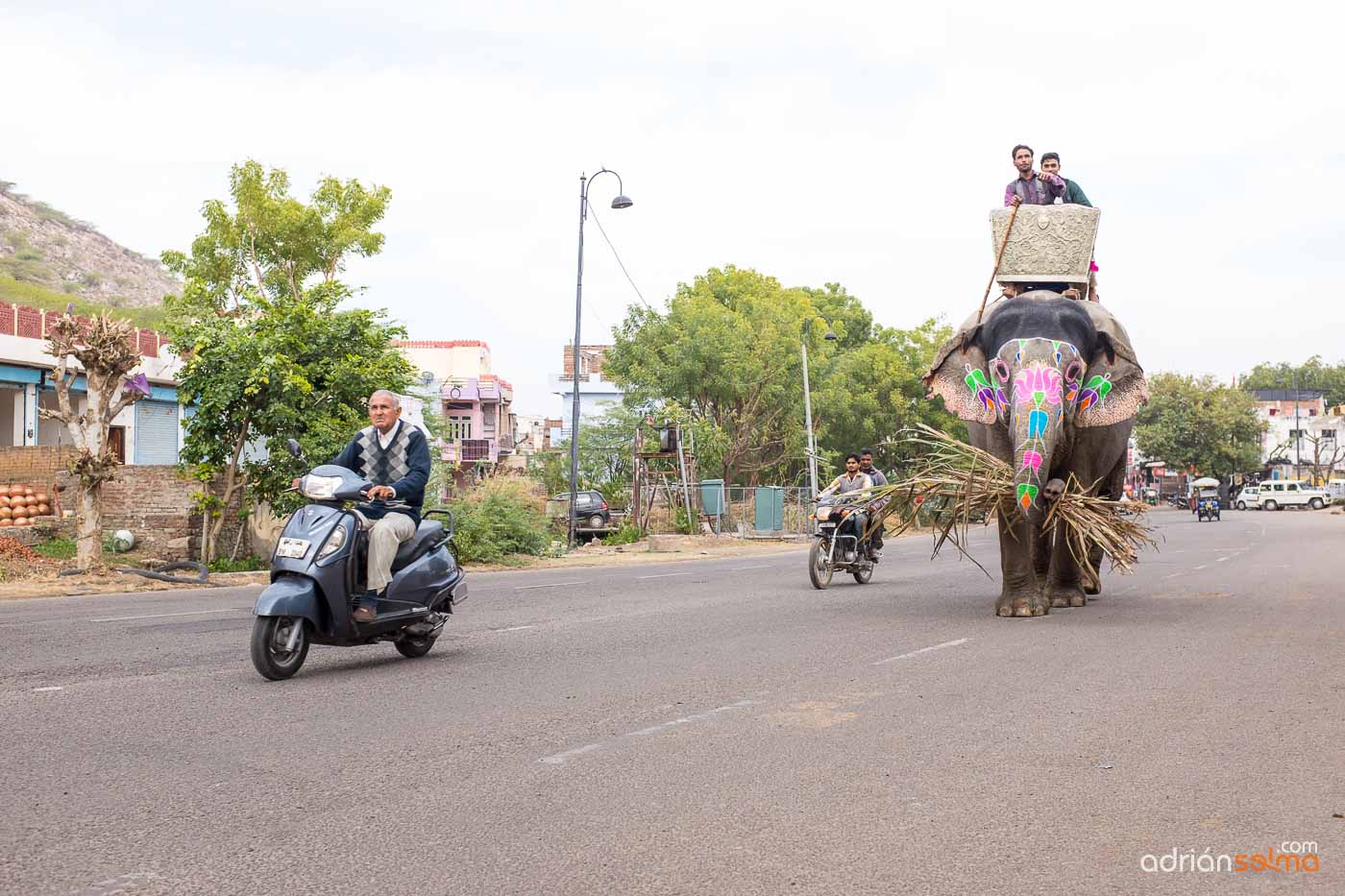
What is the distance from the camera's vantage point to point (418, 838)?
4.66 m

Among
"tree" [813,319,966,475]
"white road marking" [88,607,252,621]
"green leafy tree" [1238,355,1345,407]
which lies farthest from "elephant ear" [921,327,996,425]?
"green leafy tree" [1238,355,1345,407]

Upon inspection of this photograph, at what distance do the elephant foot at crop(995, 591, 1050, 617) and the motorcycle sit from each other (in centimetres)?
392

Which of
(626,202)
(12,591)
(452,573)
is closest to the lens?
(452,573)

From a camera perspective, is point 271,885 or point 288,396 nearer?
point 271,885

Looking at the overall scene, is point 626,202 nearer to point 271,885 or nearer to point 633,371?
point 633,371

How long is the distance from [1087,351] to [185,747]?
32.6ft

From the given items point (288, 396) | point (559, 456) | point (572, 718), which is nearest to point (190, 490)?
point (288, 396)

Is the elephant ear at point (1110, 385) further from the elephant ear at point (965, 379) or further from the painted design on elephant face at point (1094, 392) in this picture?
the elephant ear at point (965, 379)

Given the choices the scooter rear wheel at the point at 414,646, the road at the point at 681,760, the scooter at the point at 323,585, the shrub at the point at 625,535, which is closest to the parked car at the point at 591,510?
the shrub at the point at 625,535

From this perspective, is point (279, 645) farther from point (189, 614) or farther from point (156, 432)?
point (156, 432)

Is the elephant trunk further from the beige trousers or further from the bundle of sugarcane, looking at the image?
the beige trousers

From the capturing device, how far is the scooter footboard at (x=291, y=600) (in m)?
8.21

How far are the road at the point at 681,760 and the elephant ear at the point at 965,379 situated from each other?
99.1 inches

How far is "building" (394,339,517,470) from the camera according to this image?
7512 cm
